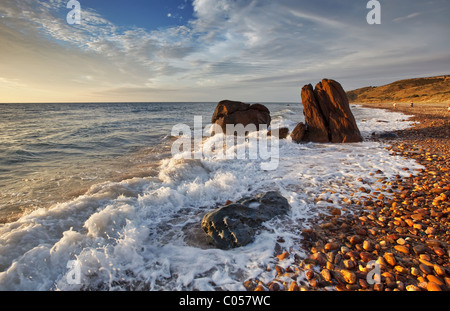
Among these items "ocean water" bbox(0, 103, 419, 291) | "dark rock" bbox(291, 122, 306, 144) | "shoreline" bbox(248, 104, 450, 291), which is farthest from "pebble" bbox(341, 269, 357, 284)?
"dark rock" bbox(291, 122, 306, 144)

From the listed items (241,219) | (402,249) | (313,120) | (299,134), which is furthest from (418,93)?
(241,219)

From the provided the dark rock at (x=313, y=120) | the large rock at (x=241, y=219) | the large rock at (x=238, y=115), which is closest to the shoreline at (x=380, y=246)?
the large rock at (x=241, y=219)

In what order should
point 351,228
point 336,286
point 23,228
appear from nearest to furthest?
point 336,286, point 351,228, point 23,228

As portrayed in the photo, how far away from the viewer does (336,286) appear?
2529 mm

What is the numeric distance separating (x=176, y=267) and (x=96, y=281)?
1.02m

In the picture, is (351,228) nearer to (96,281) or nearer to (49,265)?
(96,281)

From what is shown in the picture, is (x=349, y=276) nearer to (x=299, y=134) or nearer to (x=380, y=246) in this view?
(x=380, y=246)

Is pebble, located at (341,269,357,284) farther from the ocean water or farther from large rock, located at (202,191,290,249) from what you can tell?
large rock, located at (202,191,290,249)

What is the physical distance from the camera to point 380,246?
3127mm

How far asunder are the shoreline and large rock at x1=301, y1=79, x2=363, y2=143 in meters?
6.30

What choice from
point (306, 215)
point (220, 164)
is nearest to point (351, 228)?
point (306, 215)

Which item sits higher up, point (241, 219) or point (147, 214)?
point (241, 219)

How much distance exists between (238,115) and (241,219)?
1425 cm

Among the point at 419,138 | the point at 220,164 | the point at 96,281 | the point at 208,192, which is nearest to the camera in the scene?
the point at 96,281
